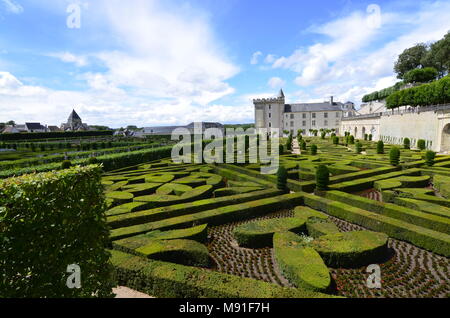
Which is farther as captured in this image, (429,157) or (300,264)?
(429,157)

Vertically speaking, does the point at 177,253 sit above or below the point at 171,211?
below

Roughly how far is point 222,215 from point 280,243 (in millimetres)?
2709

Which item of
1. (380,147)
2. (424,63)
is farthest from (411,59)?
(380,147)

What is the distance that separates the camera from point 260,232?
705 centimetres

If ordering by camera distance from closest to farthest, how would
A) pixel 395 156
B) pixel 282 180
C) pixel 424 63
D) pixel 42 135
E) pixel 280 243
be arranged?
1. pixel 280 243
2. pixel 282 180
3. pixel 395 156
4. pixel 424 63
5. pixel 42 135

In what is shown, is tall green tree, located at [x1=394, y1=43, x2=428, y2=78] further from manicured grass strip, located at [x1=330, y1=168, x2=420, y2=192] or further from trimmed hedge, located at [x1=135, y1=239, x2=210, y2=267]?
trimmed hedge, located at [x1=135, y1=239, x2=210, y2=267]

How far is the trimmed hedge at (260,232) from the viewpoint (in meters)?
7.00

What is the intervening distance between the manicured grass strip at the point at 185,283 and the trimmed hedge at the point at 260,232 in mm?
2180

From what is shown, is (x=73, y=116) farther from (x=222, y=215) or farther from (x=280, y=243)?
(x=280, y=243)

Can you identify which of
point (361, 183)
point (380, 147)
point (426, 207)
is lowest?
point (426, 207)

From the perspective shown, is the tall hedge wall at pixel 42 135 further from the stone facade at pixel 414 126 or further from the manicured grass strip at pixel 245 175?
the stone facade at pixel 414 126

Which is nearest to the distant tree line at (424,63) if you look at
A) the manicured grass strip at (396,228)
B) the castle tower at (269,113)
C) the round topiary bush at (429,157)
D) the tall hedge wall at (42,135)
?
the castle tower at (269,113)
